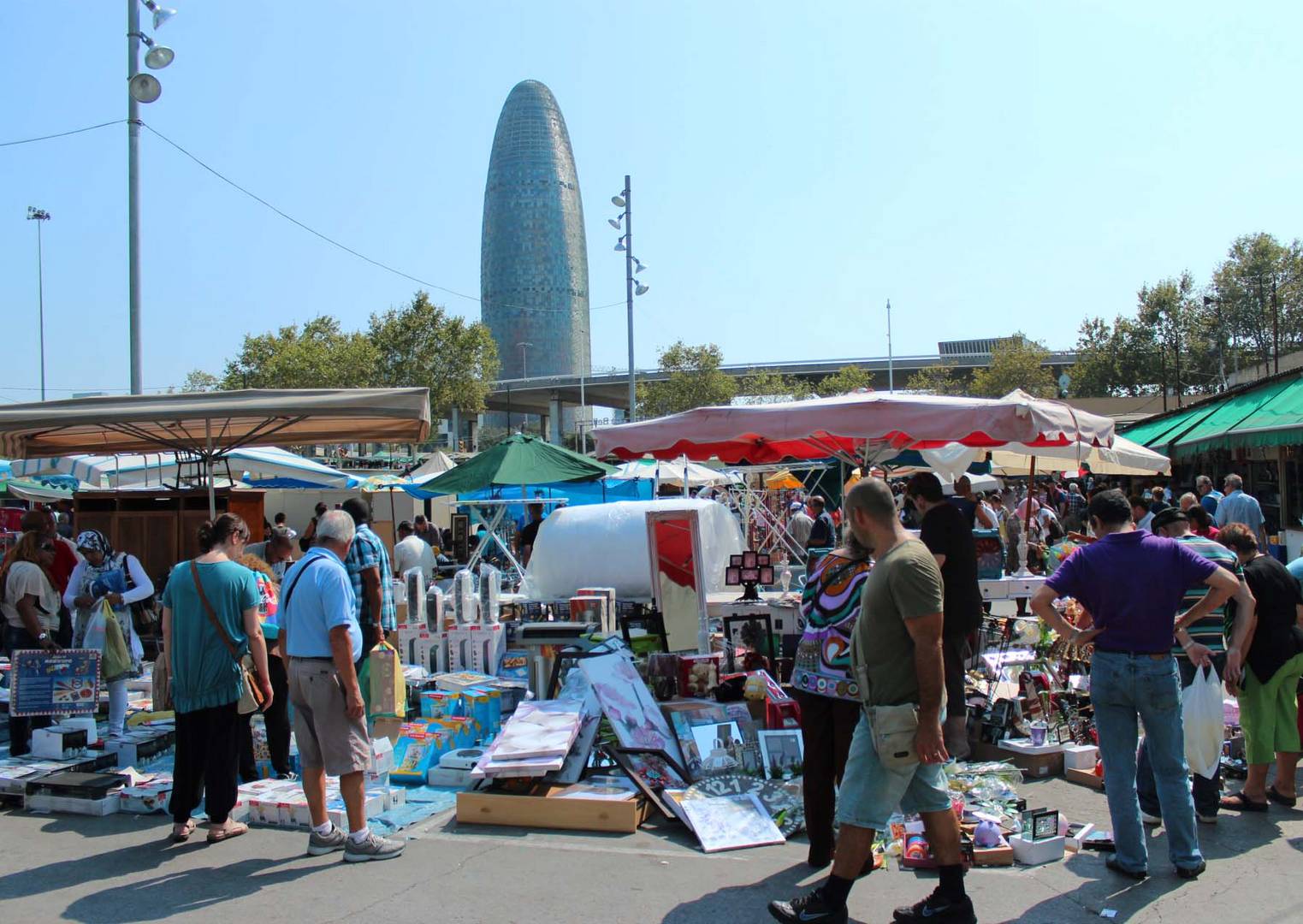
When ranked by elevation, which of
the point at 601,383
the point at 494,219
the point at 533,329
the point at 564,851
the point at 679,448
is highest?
the point at 494,219

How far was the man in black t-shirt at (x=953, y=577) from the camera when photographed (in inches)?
231

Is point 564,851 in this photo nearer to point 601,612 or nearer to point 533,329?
point 601,612

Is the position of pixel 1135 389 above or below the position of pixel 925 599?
above

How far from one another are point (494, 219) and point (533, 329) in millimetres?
18018

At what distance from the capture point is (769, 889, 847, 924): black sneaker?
3.76 meters

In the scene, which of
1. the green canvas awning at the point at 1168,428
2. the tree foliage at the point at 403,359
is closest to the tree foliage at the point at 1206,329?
the green canvas awning at the point at 1168,428

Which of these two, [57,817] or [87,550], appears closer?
[57,817]

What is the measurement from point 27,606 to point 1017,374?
52.3 m

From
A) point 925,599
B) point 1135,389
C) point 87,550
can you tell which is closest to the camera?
point 925,599

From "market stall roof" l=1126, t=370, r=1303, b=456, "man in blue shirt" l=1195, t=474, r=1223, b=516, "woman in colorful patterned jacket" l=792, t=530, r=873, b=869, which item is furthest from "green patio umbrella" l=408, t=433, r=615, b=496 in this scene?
"market stall roof" l=1126, t=370, r=1303, b=456

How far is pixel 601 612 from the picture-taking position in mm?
8039

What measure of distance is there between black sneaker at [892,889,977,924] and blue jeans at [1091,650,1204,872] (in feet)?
3.46

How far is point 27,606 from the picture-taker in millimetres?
7023

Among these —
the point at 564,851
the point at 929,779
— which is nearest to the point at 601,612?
the point at 564,851
